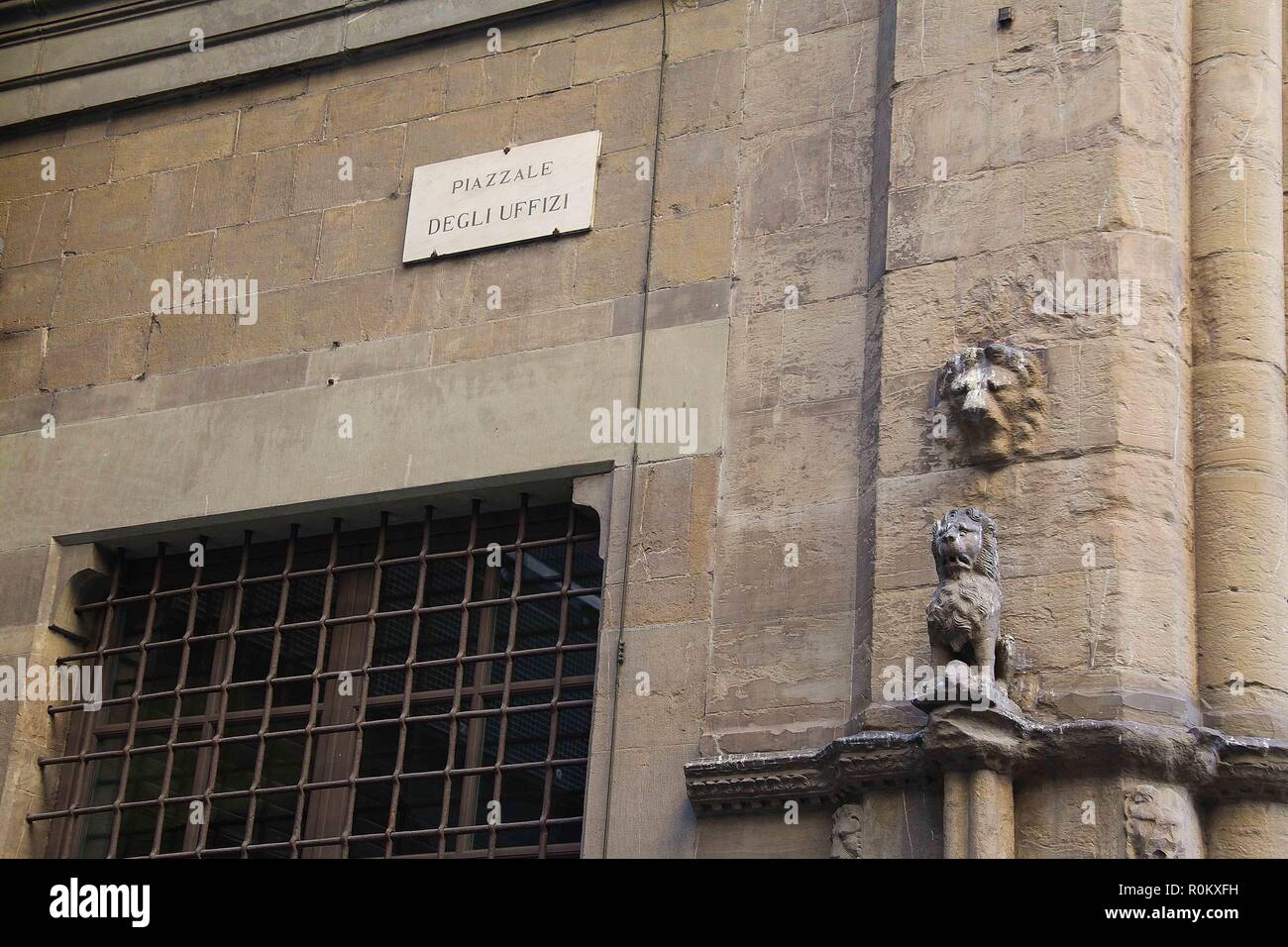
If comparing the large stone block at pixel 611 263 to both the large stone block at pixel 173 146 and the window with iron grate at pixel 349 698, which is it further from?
the large stone block at pixel 173 146

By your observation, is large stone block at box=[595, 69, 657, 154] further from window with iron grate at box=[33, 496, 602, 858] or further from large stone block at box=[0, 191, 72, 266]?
large stone block at box=[0, 191, 72, 266]

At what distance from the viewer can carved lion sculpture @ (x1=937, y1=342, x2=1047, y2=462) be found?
381 inches

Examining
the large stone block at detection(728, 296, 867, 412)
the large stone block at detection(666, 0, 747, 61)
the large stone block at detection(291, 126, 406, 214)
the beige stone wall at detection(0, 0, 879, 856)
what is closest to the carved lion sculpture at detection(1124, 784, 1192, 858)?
the beige stone wall at detection(0, 0, 879, 856)

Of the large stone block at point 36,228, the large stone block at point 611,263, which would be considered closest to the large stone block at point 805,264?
the large stone block at point 611,263

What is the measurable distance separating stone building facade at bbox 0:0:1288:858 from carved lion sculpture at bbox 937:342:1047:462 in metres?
0.04

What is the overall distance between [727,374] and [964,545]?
2069 millimetres

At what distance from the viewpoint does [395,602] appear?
11492 millimetres

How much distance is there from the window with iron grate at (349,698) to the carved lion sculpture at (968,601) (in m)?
2.14

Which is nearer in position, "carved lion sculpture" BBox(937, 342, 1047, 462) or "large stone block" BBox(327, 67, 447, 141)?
"carved lion sculpture" BBox(937, 342, 1047, 462)

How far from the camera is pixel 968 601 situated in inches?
354
